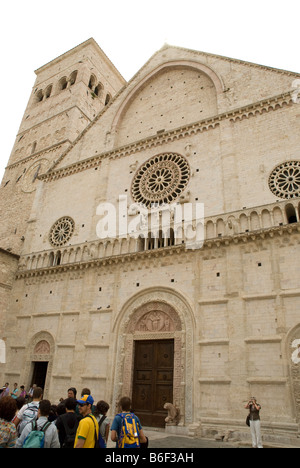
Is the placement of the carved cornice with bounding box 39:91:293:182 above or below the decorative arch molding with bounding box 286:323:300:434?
above

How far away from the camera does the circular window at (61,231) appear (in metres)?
18.7

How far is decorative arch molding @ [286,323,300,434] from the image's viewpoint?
33.5 feet

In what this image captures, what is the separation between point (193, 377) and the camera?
1209 cm

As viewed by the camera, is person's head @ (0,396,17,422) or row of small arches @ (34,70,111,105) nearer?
person's head @ (0,396,17,422)

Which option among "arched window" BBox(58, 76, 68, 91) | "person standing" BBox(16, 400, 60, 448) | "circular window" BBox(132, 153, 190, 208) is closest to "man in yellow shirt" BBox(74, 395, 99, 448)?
"person standing" BBox(16, 400, 60, 448)

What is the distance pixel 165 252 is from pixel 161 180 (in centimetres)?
439

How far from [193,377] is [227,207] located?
6.82 meters

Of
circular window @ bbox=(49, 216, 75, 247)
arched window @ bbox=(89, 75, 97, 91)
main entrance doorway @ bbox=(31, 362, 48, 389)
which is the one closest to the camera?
main entrance doorway @ bbox=(31, 362, 48, 389)

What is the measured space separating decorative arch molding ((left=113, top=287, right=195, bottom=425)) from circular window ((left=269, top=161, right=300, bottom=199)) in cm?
579

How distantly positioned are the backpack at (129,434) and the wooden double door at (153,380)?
343 inches

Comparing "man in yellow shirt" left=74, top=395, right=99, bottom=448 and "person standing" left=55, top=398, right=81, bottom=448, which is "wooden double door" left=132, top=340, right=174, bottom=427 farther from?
"man in yellow shirt" left=74, top=395, right=99, bottom=448

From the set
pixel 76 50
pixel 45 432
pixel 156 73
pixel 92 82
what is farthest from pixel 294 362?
pixel 76 50

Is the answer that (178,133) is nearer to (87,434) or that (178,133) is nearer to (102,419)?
(102,419)

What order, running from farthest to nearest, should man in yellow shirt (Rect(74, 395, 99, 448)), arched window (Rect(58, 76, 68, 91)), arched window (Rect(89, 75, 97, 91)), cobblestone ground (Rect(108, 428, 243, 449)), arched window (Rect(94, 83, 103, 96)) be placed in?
arched window (Rect(94, 83, 103, 96)), arched window (Rect(58, 76, 68, 91)), arched window (Rect(89, 75, 97, 91)), cobblestone ground (Rect(108, 428, 243, 449)), man in yellow shirt (Rect(74, 395, 99, 448))
